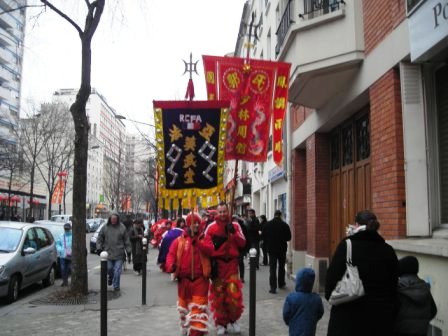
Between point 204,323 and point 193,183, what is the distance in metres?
1.86

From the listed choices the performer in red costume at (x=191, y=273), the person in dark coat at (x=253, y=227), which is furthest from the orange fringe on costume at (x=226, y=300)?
the person in dark coat at (x=253, y=227)

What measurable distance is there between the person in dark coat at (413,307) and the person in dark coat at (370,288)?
3.2 inches

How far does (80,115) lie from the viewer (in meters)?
10.9

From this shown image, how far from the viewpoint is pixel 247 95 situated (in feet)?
26.0

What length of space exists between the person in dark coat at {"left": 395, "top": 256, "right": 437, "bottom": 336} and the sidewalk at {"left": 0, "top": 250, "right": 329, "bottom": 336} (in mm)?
3133

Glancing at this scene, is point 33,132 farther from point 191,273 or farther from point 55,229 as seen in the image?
point 191,273

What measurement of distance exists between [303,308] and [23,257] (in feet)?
25.6

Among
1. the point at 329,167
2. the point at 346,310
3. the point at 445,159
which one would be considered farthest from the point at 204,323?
the point at 329,167

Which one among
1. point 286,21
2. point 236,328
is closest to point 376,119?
point 236,328

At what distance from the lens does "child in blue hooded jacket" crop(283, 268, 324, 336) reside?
466 centimetres

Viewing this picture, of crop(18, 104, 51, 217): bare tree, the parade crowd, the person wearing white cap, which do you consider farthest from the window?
crop(18, 104, 51, 217): bare tree

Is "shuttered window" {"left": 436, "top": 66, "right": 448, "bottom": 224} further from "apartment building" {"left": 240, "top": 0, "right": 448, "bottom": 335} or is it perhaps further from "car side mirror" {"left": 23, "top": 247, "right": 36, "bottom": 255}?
"car side mirror" {"left": 23, "top": 247, "right": 36, "bottom": 255}

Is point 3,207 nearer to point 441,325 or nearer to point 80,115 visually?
point 80,115

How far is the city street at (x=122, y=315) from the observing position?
7348mm
